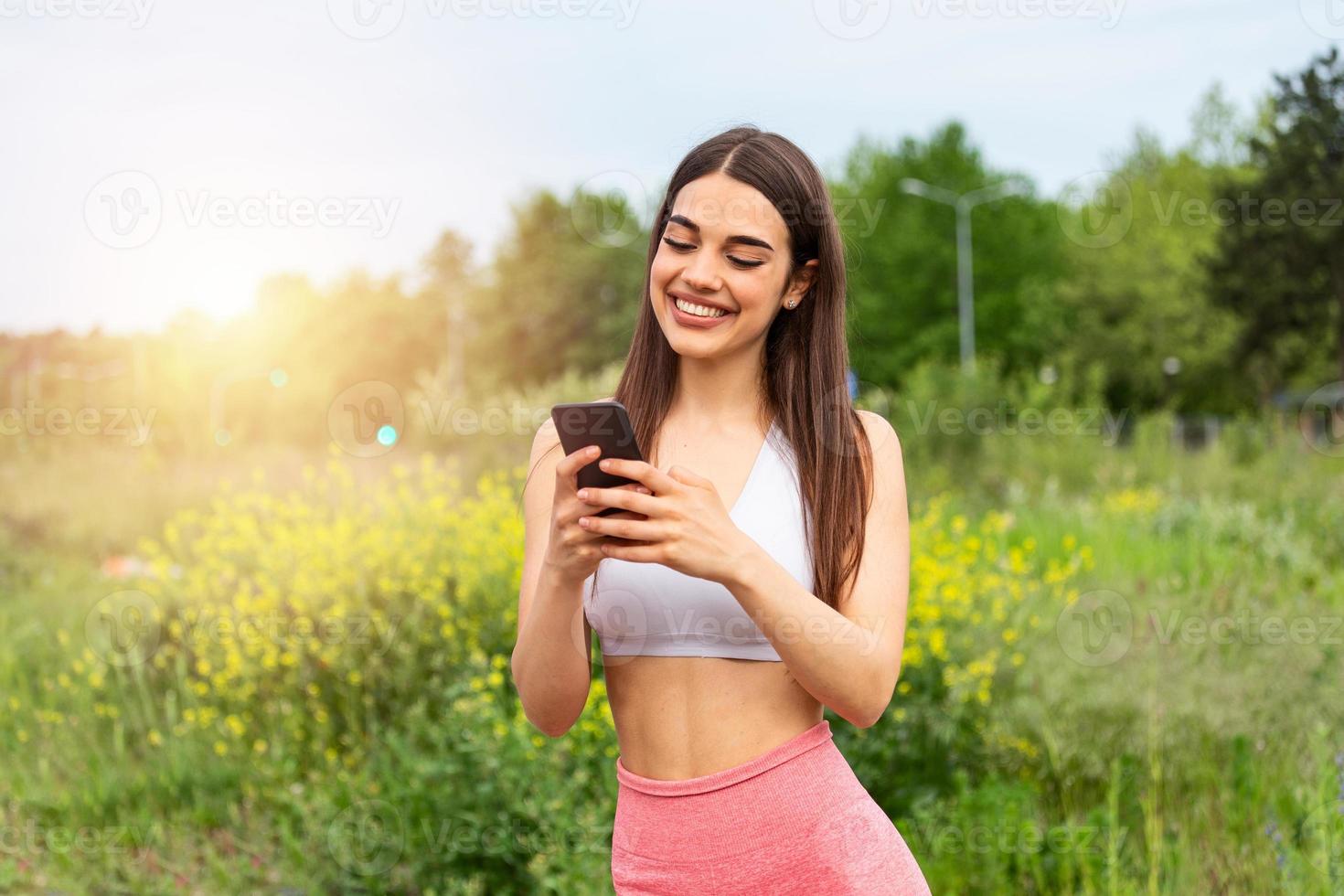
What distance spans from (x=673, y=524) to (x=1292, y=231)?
63.6 feet

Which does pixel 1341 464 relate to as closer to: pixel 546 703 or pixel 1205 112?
pixel 546 703

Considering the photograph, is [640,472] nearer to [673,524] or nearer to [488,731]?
[673,524]

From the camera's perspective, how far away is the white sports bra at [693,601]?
168 centimetres

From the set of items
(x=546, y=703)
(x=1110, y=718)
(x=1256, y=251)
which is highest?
(x=1256, y=251)

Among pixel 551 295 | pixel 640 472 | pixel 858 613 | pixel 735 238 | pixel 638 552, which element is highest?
pixel 551 295

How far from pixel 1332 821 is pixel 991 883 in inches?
39.3

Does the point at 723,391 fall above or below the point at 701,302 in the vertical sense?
below

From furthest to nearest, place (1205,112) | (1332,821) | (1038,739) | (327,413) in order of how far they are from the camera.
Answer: (1205,112)
(327,413)
(1038,739)
(1332,821)

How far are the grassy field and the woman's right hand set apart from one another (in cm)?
193

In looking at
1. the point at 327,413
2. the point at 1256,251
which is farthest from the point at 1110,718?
the point at 1256,251

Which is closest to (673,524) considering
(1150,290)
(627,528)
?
(627,528)

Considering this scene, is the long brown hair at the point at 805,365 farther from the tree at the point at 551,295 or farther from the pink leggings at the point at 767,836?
Answer: the tree at the point at 551,295

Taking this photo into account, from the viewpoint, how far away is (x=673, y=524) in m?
1.44

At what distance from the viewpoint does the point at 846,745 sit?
3.76 m
